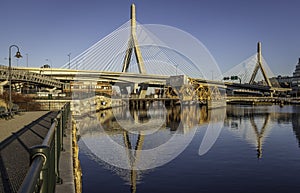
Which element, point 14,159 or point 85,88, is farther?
point 85,88

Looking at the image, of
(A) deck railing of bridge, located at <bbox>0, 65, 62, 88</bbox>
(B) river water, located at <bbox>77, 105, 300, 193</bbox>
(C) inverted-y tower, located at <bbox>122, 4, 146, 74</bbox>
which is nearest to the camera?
(B) river water, located at <bbox>77, 105, 300, 193</bbox>

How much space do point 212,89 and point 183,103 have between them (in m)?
15.9

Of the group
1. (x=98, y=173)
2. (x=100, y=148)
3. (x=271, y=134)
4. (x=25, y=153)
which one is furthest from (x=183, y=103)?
(x=25, y=153)

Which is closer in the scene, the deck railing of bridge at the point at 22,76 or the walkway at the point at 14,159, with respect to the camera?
the walkway at the point at 14,159

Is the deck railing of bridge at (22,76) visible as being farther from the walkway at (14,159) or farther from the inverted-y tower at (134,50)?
the walkway at (14,159)

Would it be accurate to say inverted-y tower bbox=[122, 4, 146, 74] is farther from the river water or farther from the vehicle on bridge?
the river water

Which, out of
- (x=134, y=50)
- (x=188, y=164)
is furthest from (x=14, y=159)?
(x=134, y=50)

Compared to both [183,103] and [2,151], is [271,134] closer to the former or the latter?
[2,151]

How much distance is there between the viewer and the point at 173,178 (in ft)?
49.4

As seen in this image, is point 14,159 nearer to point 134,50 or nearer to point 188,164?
point 188,164

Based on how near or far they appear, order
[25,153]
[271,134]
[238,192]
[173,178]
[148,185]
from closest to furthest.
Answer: [25,153] → [238,192] → [148,185] → [173,178] → [271,134]

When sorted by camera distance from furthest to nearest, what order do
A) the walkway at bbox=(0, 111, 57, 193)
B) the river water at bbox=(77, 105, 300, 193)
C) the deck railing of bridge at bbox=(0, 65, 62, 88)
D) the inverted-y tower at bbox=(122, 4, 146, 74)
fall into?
1. the inverted-y tower at bbox=(122, 4, 146, 74)
2. the deck railing of bridge at bbox=(0, 65, 62, 88)
3. the river water at bbox=(77, 105, 300, 193)
4. the walkway at bbox=(0, 111, 57, 193)

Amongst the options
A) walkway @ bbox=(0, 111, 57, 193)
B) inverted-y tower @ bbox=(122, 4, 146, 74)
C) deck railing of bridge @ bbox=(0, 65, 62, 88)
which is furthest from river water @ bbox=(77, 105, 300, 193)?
inverted-y tower @ bbox=(122, 4, 146, 74)

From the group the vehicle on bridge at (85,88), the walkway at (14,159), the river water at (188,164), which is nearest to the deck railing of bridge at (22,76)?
the vehicle on bridge at (85,88)
